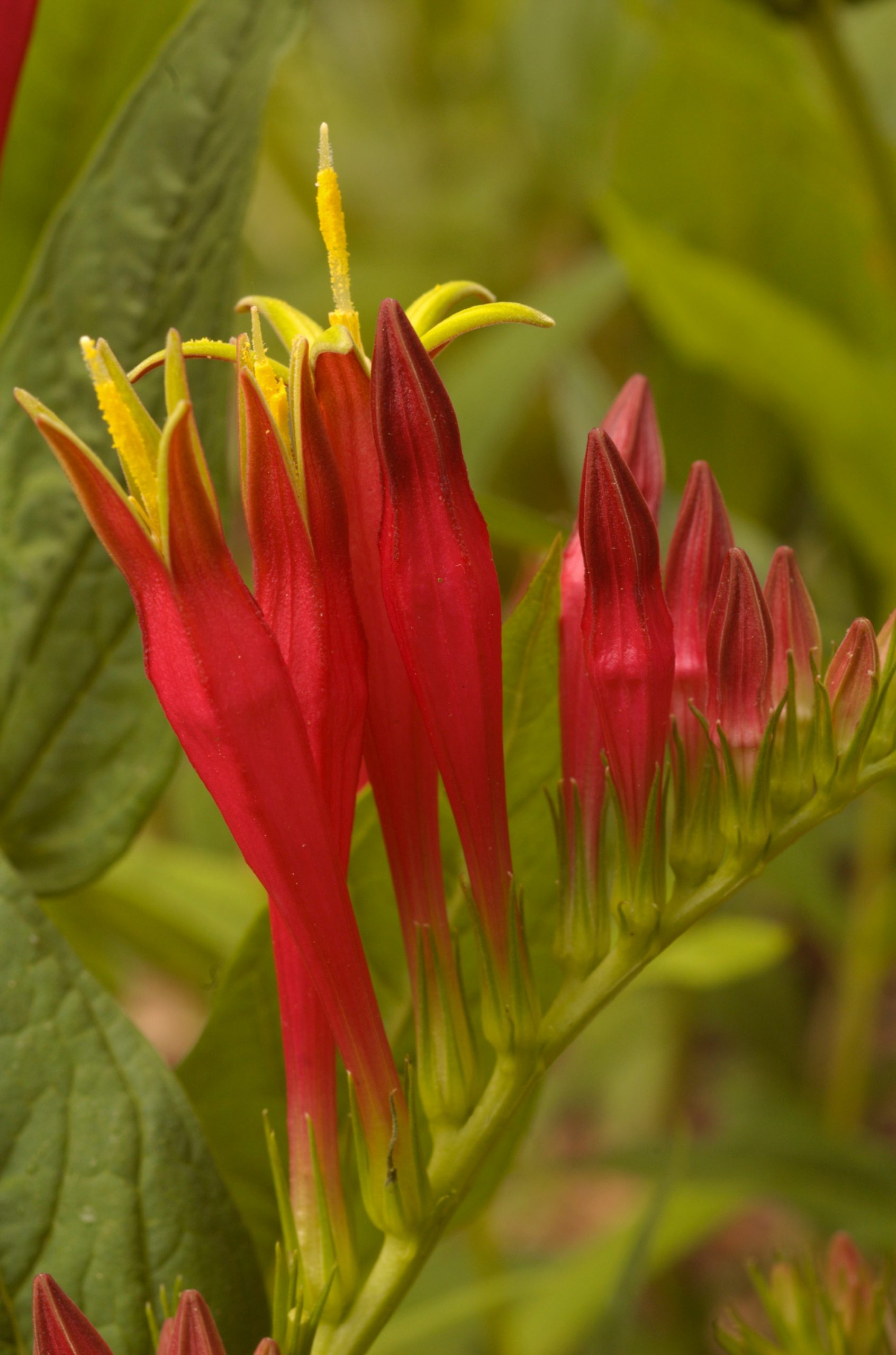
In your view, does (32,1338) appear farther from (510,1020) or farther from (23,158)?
(23,158)

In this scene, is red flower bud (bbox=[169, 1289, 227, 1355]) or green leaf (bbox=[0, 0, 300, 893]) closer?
red flower bud (bbox=[169, 1289, 227, 1355])

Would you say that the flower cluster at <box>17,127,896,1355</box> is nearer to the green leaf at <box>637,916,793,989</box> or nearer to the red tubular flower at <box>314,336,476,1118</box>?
the red tubular flower at <box>314,336,476,1118</box>

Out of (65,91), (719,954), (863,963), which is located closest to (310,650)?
(65,91)

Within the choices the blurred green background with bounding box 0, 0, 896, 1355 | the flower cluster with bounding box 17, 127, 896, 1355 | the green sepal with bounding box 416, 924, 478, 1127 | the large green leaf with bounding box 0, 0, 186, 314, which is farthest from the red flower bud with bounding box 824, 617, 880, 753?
the large green leaf with bounding box 0, 0, 186, 314

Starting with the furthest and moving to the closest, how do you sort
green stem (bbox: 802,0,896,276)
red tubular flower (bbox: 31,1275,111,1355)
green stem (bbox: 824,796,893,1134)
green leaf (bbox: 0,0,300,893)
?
green stem (bbox: 824,796,893,1134)
green stem (bbox: 802,0,896,276)
green leaf (bbox: 0,0,300,893)
red tubular flower (bbox: 31,1275,111,1355)

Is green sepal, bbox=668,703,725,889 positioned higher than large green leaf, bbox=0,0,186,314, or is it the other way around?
large green leaf, bbox=0,0,186,314

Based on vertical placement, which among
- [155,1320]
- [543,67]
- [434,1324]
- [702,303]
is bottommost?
[434,1324]

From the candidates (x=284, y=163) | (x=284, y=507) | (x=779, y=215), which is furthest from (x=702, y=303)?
(x=284, y=163)

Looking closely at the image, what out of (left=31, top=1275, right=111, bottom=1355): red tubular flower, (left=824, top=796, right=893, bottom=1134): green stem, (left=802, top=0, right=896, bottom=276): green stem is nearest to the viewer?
(left=31, top=1275, right=111, bottom=1355): red tubular flower
